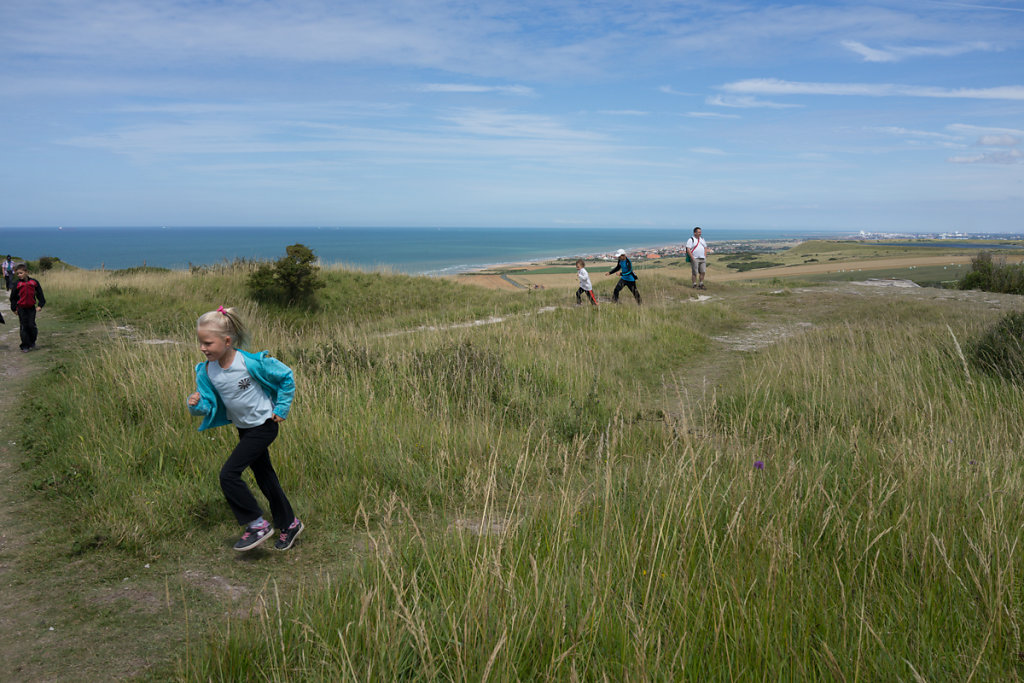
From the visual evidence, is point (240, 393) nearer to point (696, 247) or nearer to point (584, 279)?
point (584, 279)

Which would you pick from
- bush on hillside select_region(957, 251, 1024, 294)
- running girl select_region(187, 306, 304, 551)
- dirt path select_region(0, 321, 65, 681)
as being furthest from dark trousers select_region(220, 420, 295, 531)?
bush on hillside select_region(957, 251, 1024, 294)

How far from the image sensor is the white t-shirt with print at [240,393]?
13.3 feet

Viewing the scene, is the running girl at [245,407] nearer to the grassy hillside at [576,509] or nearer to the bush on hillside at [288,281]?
the grassy hillside at [576,509]

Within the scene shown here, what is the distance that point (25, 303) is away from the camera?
10.8m

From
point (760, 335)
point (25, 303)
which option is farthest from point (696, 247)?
point (25, 303)

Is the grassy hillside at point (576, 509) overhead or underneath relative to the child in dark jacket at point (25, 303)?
underneath

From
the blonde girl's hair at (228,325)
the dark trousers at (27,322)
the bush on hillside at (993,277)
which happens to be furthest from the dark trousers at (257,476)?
the bush on hillside at (993,277)

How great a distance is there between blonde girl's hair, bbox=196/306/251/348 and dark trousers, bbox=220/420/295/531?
60cm

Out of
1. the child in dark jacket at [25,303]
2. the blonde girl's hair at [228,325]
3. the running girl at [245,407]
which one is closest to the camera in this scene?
the blonde girl's hair at [228,325]

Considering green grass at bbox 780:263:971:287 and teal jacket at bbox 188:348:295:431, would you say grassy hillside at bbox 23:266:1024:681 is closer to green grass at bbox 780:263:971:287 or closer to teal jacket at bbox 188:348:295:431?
teal jacket at bbox 188:348:295:431

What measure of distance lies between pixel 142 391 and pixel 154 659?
187 inches

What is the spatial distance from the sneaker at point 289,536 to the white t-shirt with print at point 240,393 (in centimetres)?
74

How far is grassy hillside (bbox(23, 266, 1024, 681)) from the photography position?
2422 millimetres

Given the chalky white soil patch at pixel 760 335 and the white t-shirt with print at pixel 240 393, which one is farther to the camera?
the chalky white soil patch at pixel 760 335
